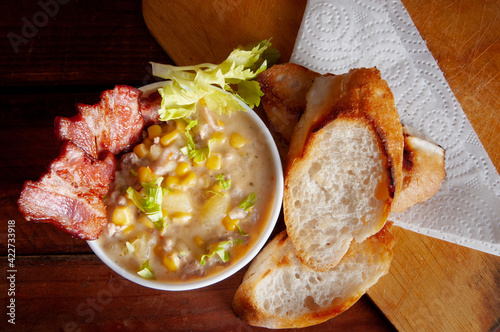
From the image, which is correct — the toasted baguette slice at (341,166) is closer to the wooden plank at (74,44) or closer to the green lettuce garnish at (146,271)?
the green lettuce garnish at (146,271)

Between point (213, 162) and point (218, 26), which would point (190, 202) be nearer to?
point (213, 162)

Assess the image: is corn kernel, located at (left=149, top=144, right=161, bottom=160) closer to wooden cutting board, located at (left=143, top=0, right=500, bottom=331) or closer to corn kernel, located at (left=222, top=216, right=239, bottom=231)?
corn kernel, located at (left=222, top=216, right=239, bottom=231)

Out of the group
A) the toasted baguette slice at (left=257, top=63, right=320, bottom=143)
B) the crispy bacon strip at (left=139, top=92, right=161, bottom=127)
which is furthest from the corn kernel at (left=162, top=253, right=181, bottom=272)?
the toasted baguette slice at (left=257, top=63, right=320, bottom=143)

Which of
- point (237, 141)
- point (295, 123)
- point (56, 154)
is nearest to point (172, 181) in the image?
point (237, 141)

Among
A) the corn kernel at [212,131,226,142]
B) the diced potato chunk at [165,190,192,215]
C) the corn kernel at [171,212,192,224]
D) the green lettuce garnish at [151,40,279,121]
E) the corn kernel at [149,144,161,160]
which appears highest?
the green lettuce garnish at [151,40,279,121]

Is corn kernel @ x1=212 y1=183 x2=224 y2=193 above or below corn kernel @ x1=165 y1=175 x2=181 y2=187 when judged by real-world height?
above

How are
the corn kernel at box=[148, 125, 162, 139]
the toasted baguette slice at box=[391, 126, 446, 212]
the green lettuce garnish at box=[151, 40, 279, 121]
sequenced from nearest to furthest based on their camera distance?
the green lettuce garnish at box=[151, 40, 279, 121]
the corn kernel at box=[148, 125, 162, 139]
the toasted baguette slice at box=[391, 126, 446, 212]

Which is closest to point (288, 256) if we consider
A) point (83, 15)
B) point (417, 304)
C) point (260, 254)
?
point (260, 254)
